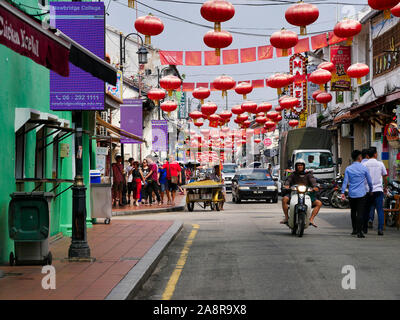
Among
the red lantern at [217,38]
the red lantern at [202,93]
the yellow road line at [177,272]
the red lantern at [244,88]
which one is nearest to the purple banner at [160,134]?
the red lantern at [202,93]

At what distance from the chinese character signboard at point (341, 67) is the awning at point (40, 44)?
1008 inches

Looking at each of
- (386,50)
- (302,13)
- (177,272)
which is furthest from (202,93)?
(177,272)

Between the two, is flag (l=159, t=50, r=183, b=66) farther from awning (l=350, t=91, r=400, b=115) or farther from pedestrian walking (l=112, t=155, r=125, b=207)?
awning (l=350, t=91, r=400, b=115)

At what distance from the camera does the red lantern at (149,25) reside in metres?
15.4

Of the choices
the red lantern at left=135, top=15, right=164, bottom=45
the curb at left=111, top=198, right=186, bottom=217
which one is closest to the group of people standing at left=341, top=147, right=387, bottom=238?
the red lantern at left=135, top=15, right=164, bottom=45

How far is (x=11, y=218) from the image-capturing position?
385 inches

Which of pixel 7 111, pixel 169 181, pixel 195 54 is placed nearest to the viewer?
pixel 7 111

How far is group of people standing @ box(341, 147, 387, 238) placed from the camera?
48.6 ft

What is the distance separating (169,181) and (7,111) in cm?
1708

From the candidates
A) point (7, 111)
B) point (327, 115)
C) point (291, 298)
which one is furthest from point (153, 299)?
point (327, 115)

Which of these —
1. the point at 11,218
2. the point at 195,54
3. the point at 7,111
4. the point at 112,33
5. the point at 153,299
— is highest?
the point at 112,33

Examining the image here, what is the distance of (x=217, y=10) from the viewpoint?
13.9m

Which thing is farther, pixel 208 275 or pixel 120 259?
pixel 120 259
